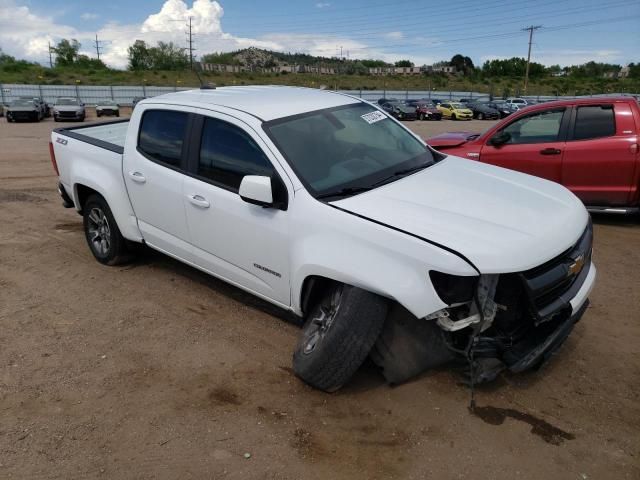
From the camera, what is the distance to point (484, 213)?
309cm

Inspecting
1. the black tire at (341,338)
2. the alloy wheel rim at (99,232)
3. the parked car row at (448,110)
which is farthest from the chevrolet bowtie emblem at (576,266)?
the parked car row at (448,110)

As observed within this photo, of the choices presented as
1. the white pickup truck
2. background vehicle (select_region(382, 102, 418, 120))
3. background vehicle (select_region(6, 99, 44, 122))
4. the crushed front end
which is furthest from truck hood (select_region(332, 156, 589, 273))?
background vehicle (select_region(382, 102, 418, 120))

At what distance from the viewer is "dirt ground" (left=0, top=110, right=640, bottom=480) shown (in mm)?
2730

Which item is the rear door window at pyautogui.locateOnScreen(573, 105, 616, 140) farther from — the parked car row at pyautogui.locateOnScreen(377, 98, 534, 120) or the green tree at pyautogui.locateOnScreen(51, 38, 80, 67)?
the green tree at pyautogui.locateOnScreen(51, 38, 80, 67)

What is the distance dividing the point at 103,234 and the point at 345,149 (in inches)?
120

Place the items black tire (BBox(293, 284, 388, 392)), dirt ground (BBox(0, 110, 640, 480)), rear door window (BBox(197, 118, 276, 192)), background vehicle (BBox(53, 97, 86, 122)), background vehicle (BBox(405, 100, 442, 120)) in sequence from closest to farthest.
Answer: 1. dirt ground (BBox(0, 110, 640, 480))
2. black tire (BBox(293, 284, 388, 392))
3. rear door window (BBox(197, 118, 276, 192))
4. background vehicle (BBox(53, 97, 86, 122))
5. background vehicle (BBox(405, 100, 442, 120))

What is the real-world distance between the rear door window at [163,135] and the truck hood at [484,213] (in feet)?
5.70

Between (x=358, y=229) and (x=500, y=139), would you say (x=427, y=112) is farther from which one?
(x=358, y=229)

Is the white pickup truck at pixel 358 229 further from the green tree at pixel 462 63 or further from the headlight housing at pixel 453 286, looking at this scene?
the green tree at pixel 462 63

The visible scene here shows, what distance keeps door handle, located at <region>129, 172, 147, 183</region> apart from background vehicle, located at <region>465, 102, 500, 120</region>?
3908cm

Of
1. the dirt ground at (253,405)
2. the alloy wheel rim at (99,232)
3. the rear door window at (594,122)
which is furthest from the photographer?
the rear door window at (594,122)

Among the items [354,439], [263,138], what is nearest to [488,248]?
[354,439]

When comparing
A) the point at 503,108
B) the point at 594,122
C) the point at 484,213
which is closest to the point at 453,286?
the point at 484,213

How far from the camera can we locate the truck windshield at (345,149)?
348cm
